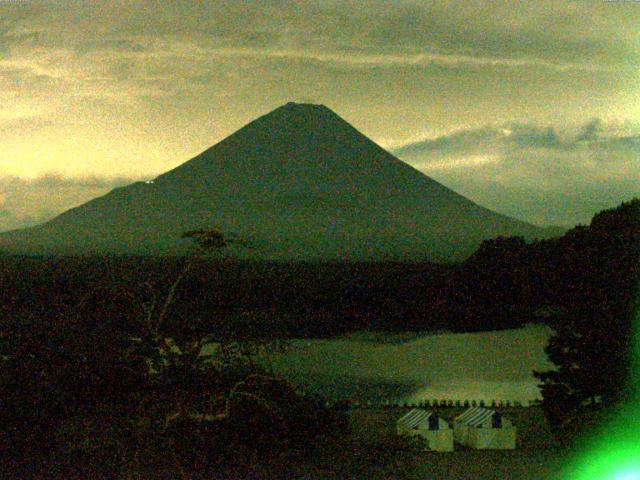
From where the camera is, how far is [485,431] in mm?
9602

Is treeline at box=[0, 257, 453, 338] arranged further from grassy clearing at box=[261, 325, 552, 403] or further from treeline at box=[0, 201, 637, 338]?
grassy clearing at box=[261, 325, 552, 403]

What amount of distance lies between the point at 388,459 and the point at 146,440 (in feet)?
5.97

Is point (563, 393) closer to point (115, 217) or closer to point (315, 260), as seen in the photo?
point (315, 260)

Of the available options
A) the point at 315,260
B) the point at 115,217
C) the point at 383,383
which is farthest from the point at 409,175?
the point at 383,383

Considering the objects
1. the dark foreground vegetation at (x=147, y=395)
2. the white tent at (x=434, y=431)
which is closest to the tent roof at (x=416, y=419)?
the white tent at (x=434, y=431)

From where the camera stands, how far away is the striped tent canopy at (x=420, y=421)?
31.0ft

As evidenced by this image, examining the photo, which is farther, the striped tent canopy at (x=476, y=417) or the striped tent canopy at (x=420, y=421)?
the striped tent canopy at (x=476, y=417)

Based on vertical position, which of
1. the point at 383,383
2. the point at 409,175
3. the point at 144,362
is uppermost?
the point at 409,175

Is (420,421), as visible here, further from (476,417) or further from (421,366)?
(421,366)

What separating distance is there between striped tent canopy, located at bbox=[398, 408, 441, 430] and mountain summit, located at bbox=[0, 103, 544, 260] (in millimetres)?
56188

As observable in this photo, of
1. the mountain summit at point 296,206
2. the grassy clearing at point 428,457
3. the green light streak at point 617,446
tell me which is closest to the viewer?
the grassy clearing at point 428,457

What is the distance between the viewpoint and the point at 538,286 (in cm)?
1521

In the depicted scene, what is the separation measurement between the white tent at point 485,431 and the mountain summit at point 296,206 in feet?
185

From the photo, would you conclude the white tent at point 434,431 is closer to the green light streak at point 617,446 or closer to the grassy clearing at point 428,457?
the grassy clearing at point 428,457
